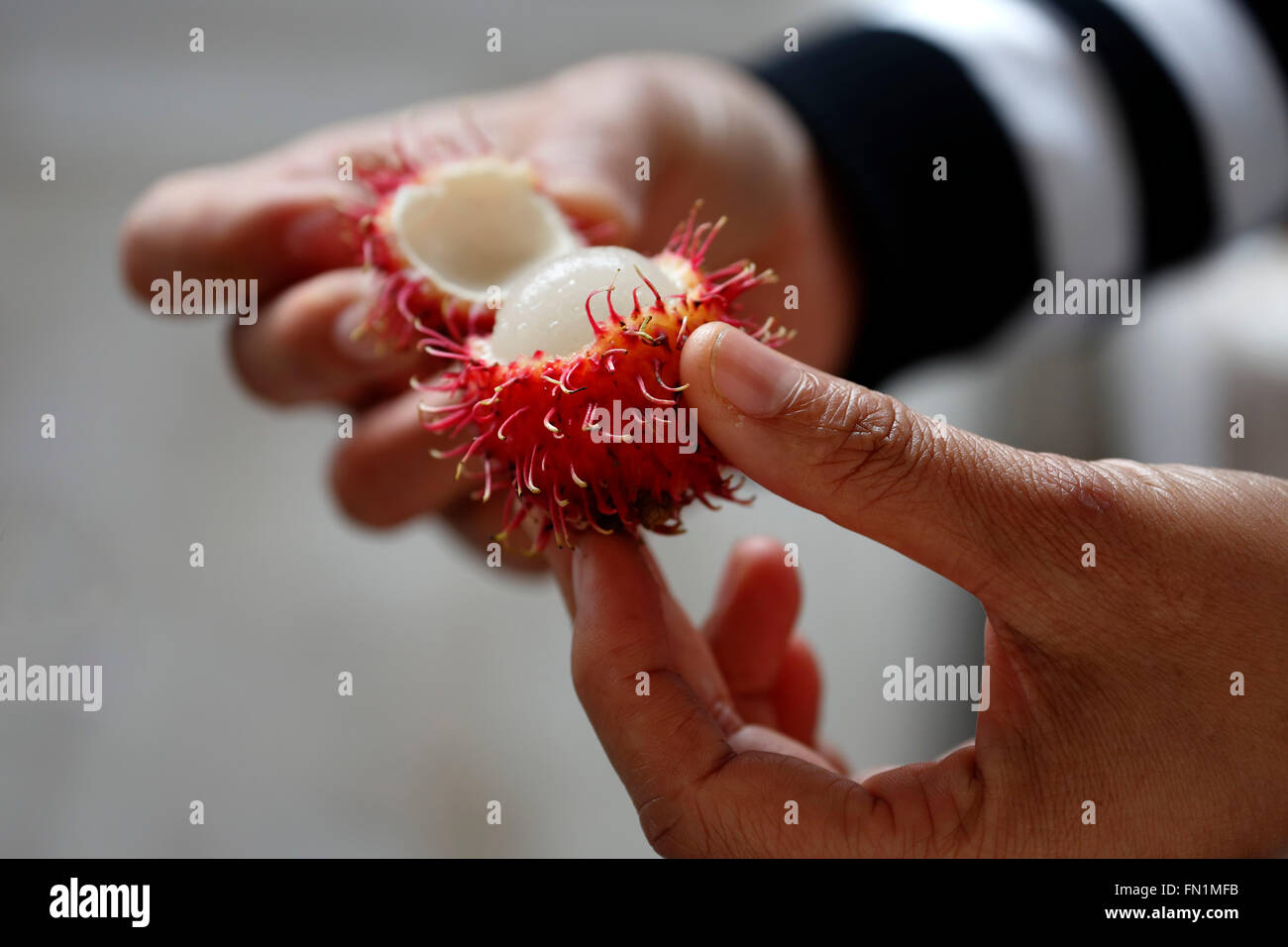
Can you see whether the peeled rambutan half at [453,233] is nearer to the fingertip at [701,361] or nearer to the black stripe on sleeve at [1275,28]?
the fingertip at [701,361]

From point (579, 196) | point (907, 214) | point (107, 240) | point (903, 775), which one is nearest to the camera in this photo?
point (903, 775)

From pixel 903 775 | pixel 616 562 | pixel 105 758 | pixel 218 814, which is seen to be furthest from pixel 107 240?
pixel 903 775

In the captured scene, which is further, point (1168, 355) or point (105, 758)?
point (1168, 355)

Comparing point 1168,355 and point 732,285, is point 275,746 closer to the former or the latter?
point 732,285

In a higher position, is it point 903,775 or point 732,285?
point 732,285

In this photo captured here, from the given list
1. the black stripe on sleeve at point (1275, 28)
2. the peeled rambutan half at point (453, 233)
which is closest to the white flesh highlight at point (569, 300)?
the peeled rambutan half at point (453, 233)

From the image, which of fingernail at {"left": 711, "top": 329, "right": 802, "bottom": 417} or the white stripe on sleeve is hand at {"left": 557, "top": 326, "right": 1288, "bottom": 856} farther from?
the white stripe on sleeve
